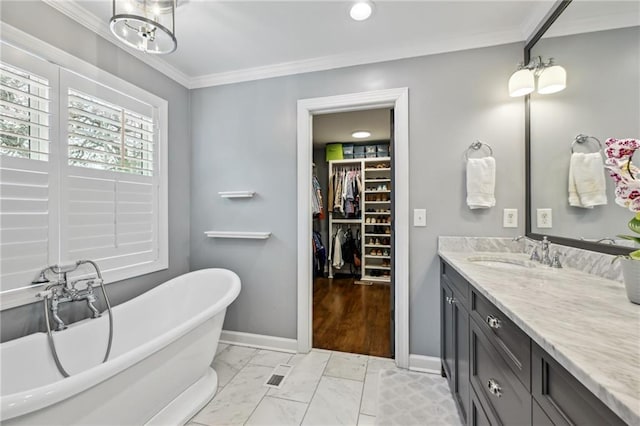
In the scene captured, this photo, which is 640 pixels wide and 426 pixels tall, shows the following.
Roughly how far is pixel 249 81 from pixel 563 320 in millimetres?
2594

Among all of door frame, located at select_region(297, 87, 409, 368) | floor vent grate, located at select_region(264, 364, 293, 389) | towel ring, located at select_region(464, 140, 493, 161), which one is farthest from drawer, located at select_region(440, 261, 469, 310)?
floor vent grate, located at select_region(264, 364, 293, 389)

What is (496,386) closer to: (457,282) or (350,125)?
(457,282)

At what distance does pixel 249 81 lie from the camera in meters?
2.37

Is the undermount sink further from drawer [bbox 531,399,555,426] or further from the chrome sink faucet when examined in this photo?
drawer [bbox 531,399,555,426]

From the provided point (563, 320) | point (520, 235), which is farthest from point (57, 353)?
point (520, 235)

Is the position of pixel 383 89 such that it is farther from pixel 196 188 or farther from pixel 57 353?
pixel 57 353

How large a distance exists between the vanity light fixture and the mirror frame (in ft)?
0.45

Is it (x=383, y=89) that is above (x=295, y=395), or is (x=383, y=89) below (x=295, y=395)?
above

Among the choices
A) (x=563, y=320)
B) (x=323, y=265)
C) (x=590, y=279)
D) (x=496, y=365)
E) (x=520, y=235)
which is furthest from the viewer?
(x=323, y=265)

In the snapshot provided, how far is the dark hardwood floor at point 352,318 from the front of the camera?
2.35 m

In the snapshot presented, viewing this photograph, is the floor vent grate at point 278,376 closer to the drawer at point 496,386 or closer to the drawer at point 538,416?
the drawer at point 496,386

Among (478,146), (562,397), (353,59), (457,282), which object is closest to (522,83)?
(478,146)

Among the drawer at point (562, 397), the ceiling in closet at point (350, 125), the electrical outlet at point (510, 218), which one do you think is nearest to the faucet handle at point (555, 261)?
the electrical outlet at point (510, 218)

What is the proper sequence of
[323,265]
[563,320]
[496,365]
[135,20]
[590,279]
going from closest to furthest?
[563,320]
[496,365]
[590,279]
[135,20]
[323,265]
